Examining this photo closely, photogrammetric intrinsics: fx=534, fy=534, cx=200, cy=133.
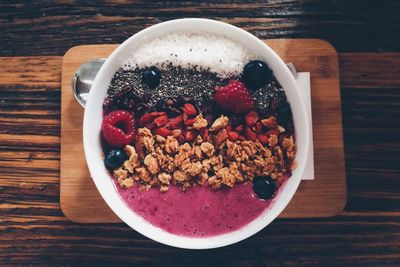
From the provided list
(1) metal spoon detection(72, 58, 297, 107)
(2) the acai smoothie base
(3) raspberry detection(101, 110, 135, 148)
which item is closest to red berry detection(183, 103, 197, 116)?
(2) the acai smoothie base

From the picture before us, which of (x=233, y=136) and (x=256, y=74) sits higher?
(x=256, y=74)

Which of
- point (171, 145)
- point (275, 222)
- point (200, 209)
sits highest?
point (171, 145)

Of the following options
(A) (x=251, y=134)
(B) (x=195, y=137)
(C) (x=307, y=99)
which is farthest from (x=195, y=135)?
(C) (x=307, y=99)

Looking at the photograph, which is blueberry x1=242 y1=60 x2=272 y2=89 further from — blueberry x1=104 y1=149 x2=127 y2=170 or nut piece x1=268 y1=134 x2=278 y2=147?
blueberry x1=104 y1=149 x2=127 y2=170

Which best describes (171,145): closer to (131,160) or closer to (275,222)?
(131,160)

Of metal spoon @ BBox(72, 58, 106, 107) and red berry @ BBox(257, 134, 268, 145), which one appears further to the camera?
metal spoon @ BBox(72, 58, 106, 107)

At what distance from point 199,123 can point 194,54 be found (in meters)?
0.13

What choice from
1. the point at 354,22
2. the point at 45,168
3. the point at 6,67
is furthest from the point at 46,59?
the point at 354,22

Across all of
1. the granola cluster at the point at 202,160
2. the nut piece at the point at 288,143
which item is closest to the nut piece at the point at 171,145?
the granola cluster at the point at 202,160

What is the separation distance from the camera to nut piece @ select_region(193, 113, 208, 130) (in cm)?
102

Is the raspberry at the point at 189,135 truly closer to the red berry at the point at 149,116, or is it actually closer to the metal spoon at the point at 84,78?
the red berry at the point at 149,116

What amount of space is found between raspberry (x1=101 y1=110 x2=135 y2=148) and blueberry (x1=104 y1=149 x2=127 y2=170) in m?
0.01

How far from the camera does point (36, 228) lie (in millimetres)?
1168

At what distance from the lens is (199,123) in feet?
3.34
